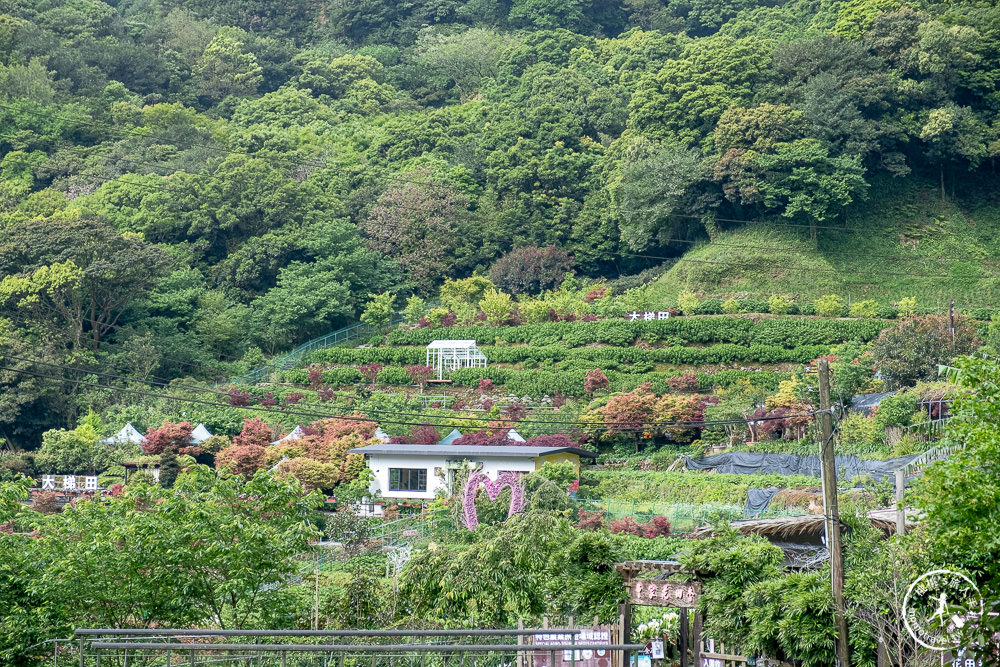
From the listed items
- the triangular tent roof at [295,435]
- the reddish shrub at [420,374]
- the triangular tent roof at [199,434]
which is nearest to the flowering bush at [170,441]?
the triangular tent roof at [199,434]

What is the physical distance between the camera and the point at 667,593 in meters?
14.2

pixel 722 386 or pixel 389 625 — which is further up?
pixel 722 386

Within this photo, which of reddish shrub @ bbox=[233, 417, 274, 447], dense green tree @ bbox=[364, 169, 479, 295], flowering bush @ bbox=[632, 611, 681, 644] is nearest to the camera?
flowering bush @ bbox=[632, 611, 681, 644]

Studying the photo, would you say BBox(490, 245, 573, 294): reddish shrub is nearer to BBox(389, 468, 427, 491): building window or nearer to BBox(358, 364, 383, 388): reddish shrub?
BBox(358, 364, 383, 388): reddish shrub

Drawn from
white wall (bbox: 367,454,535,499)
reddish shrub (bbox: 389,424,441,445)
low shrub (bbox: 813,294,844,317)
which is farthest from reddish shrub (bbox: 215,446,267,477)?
low shrub (bbox: 813,294,844,317)

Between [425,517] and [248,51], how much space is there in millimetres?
47088

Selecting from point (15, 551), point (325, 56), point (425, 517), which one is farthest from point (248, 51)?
point (15, 551)

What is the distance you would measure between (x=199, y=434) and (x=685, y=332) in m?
A: 16.4

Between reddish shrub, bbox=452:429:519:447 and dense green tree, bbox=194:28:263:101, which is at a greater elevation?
dense green tree, bbox=194:28:263:101

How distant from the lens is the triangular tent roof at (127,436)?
3550 centimetres

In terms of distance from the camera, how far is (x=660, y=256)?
49.8m

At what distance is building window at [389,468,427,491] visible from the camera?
31531mm

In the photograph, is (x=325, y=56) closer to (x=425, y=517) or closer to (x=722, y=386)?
(x=722, y=386)

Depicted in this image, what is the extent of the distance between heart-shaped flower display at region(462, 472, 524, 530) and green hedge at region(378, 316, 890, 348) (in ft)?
53.0
